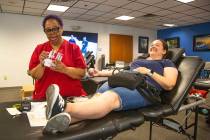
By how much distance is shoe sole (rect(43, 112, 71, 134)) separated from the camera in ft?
3.33

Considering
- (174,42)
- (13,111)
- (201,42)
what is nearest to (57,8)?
(13,111)

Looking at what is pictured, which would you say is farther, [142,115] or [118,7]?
[118,7]

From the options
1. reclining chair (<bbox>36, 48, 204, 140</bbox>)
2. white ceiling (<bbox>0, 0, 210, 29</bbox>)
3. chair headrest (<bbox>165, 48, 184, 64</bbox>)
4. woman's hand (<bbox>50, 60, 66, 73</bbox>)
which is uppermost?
white ceiling (<bbox>0, 0, 210, 29</bbox>)

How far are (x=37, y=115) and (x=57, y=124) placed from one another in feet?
1.15

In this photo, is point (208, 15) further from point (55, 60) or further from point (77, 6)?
point (55, 60)

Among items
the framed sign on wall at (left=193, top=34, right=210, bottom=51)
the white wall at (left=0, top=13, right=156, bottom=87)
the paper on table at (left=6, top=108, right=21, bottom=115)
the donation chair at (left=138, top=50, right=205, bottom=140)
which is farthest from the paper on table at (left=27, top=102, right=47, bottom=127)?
the framed sign on wall at (left=193, top=34, right=210, bottom=51)

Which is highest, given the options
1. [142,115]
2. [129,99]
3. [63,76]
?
[63,76]

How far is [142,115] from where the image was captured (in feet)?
4.65

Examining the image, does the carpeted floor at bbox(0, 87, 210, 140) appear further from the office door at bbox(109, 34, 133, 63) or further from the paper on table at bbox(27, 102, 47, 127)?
A: the office door at bbox(109, 34, 133, 63)

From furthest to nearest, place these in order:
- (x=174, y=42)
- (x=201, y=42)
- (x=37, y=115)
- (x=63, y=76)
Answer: (x=174, y=42) < (x=201, y=42) < (x=63, y=76) < (x=37, y=115)

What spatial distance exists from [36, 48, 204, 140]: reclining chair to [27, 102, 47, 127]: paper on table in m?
0.19

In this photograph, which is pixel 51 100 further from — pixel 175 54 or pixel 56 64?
pixel 175 54

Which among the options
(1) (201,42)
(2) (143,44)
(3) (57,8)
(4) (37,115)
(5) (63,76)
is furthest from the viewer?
(2) (143,44)

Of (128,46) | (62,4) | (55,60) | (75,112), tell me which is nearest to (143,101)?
(75,112)
